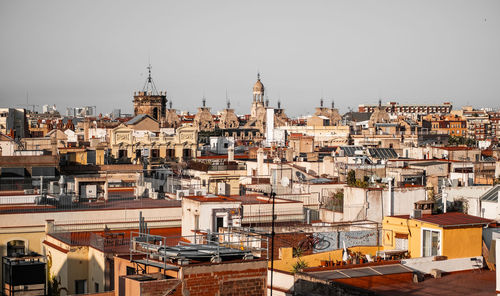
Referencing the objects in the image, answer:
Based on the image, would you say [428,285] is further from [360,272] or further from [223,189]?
[223,189]

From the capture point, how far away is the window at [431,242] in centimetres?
1656

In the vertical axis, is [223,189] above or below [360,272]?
above

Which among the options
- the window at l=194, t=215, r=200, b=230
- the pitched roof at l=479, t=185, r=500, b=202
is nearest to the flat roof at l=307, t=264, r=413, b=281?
the window at l=194, t=215, r=200, b=230

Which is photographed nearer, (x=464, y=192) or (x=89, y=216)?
(x=89, y=216)

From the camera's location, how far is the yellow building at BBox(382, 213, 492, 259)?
16.4 metres

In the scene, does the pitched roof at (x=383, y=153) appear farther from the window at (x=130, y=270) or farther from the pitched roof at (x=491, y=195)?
the window at (x=130, y=270)

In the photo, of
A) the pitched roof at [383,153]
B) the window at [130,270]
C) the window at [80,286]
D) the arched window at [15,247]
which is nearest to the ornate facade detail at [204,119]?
the pitched roof at [383,153]

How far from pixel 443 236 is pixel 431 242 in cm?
46

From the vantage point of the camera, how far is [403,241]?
58.2ft

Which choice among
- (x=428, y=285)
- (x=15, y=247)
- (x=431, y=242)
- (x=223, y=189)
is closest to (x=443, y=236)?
(x=431, y=242)

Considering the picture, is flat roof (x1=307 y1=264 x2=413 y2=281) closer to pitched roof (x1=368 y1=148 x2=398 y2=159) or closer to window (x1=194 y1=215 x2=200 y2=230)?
window (x1=194 y1=215 x2=200 y2=230)

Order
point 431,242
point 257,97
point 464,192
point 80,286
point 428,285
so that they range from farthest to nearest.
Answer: point 257,97
point 464,192
point 80,286
point 431,242
point 428,285

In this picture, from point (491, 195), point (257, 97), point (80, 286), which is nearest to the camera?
point (80, 286)

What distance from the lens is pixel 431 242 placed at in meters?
16.8
